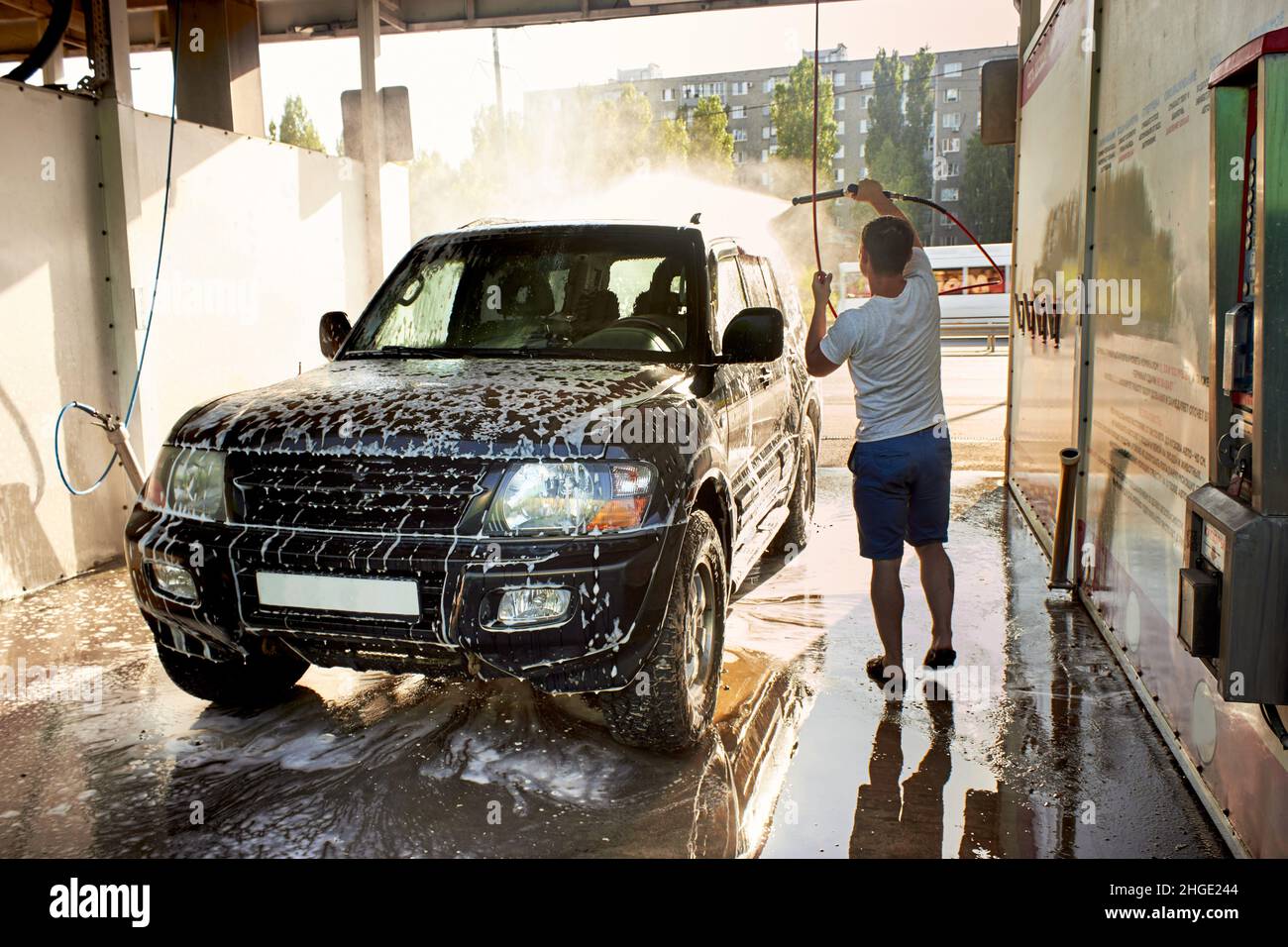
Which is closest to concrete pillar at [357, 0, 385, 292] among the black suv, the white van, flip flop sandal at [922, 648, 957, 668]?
the black suv

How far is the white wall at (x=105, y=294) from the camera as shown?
642 centimetres

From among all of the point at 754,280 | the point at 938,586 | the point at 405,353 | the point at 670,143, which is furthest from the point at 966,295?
the point at 405,353

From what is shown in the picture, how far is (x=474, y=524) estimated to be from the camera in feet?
11.3

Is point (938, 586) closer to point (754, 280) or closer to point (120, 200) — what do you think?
point (754, 280)

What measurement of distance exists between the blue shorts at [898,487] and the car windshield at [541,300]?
3.03 ft

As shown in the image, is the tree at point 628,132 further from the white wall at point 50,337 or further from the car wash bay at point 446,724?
the white wall at point 50,337

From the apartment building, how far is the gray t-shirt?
69.6 meters

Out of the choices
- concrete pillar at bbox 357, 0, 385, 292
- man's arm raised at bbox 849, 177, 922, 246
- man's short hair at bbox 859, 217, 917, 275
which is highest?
concrete pillar at bbox 357, 0, 385, 292

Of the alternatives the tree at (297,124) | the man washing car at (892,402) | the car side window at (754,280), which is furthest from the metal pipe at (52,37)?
the tree at (297,124)

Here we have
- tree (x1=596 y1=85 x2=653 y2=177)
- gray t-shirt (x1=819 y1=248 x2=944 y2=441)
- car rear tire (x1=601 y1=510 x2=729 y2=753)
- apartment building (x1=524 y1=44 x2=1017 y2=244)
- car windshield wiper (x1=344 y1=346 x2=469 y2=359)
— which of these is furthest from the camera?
apartment building (x1=524 y1=44 x2=1017 y2=244)

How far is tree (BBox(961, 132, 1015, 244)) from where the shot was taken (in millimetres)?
54094

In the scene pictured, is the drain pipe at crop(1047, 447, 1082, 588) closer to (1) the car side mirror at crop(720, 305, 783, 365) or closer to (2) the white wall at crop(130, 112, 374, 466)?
(1) the car side mirror at crop(720, 305, 783, 365)

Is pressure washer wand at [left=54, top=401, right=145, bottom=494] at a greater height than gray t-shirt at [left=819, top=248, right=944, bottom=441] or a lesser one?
lesser
